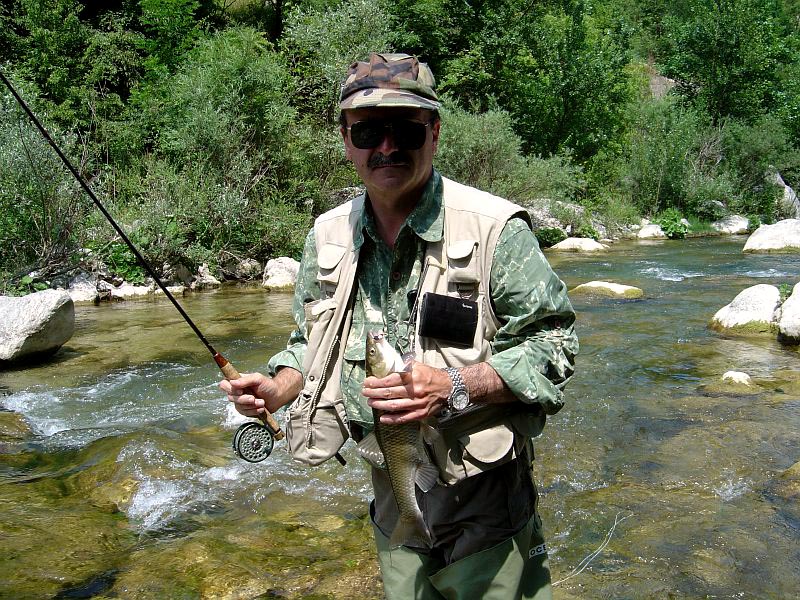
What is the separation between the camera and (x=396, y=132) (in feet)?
8.15

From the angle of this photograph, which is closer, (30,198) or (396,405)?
(396,405)

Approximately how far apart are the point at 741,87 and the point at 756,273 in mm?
29688

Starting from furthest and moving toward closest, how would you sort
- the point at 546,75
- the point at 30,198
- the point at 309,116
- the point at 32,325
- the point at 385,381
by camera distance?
the point at 546,75, the point at 309,116, the point at 30,198, the point at 32,325, the point at 385,381

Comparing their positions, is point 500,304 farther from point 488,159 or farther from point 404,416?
point 488,159

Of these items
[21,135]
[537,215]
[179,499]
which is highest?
[21,135]

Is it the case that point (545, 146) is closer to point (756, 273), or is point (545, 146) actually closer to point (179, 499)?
point (756, 273)

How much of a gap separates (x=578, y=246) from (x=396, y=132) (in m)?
24.7

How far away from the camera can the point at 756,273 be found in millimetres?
18594

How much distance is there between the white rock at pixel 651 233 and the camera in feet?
105

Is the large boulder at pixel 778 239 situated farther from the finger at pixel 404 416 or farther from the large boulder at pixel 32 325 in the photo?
the finger at pixel 404 416

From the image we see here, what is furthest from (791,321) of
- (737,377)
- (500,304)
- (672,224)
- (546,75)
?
(546,75)

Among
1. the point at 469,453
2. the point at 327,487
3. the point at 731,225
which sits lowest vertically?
the point at 731,225

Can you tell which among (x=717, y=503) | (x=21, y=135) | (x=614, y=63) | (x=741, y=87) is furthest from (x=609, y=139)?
(x=717, y=503)

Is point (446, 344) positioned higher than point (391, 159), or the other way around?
point (391, 159)
